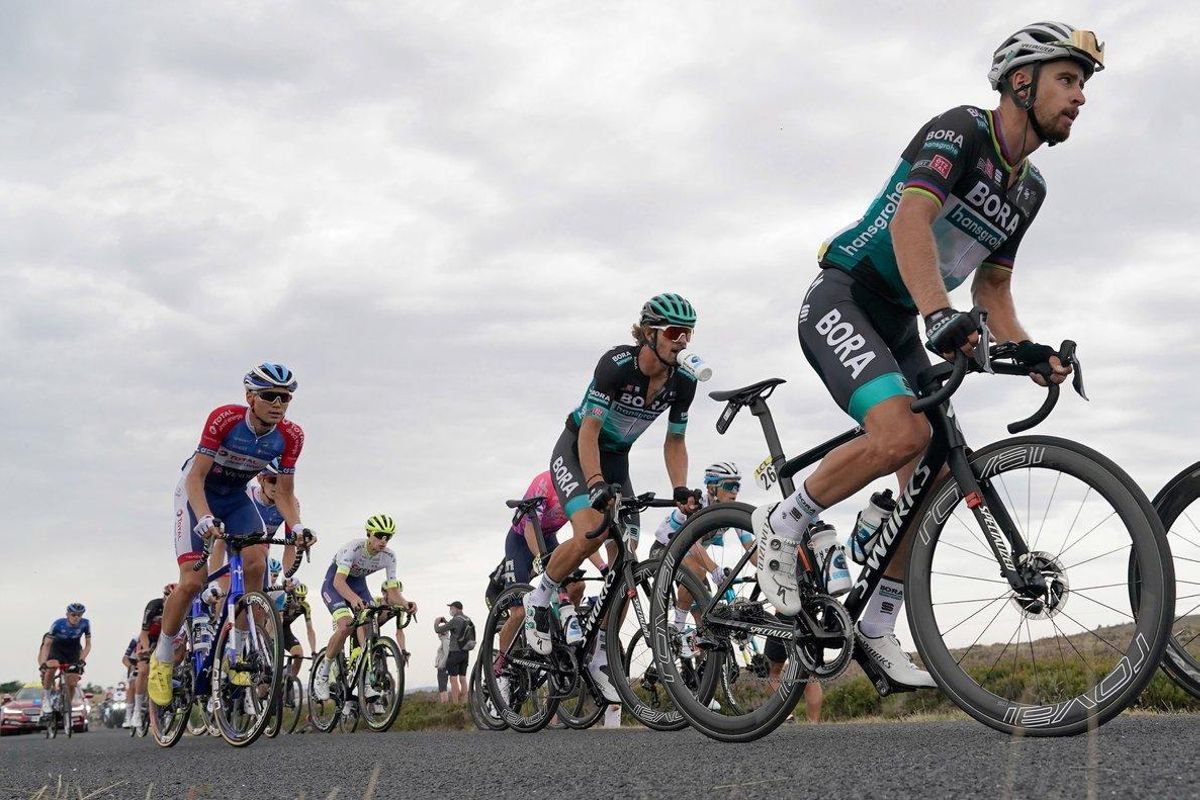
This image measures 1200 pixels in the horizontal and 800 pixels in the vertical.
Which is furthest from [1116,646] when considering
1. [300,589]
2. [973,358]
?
[300,589]

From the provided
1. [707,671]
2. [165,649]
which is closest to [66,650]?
[165,649]

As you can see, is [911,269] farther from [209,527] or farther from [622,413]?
[209,527]

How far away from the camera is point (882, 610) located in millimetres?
4477

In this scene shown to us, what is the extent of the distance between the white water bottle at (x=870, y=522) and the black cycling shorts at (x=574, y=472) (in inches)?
137

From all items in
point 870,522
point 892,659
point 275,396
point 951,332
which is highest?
point 275,396

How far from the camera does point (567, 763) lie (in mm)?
4539

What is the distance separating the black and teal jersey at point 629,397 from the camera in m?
7.66

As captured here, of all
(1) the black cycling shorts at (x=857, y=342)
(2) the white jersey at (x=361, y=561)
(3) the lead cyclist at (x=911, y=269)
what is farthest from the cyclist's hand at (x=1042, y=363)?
(2) the white jersey at (x=361, y=561)

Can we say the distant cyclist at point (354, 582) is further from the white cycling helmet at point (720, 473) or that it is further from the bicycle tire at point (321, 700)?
the white cycling helmet at point (720, 473)

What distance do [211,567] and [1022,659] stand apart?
7.07 m

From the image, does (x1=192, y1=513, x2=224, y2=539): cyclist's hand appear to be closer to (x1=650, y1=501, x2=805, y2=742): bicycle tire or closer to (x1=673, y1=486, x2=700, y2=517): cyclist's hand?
(x1=673, y1=486, x2=700, y2=517): cyclist's hand

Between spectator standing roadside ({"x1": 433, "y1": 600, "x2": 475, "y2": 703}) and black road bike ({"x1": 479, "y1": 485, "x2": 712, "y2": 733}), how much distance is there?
9925mm

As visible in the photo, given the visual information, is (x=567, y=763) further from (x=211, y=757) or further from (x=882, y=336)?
(x=211, y=757)

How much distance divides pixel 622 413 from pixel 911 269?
394 centimetres
